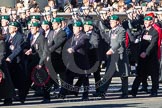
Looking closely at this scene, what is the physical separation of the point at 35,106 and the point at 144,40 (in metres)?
3.36

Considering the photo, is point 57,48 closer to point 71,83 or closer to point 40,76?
point 40,76

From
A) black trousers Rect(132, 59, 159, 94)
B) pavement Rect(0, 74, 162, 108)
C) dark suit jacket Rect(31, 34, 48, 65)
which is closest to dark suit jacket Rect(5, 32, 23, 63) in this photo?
dark suit jacket Rect(31, 34, 48, 65)

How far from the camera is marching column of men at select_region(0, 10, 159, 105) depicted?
19.4 metres

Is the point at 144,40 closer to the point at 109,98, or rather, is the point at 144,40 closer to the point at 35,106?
the point at 109,98

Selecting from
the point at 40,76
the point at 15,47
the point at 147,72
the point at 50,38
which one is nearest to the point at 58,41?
the point at 50,38

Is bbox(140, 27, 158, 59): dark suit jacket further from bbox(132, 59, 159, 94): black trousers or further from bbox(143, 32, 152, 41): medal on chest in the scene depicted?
bbox(132, 59, 159, 94): black trousers

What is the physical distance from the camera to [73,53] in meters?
19.7

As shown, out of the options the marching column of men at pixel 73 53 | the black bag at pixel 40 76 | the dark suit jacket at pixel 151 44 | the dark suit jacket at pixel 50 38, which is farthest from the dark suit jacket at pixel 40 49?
the dark suit jacket at pixel 151 44

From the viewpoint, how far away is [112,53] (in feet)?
65.7

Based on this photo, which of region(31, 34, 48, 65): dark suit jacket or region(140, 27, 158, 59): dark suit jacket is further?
region(140, 27, 158, 59): dark suit jacket

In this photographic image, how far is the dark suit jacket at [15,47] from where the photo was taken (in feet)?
62.6

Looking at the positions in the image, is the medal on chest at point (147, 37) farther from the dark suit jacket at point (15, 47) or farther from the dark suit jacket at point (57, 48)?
the dark suit jacket at point (15, 47)

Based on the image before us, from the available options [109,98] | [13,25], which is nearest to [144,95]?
[109,98]

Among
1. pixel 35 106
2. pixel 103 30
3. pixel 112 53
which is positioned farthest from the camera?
pixel 103 30
